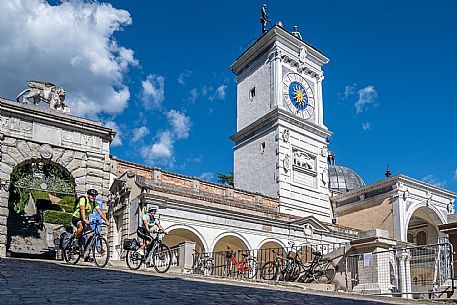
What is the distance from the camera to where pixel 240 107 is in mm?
38188

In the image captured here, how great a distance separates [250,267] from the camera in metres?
20.2

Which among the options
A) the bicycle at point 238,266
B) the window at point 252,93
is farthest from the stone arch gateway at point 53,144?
the window at point 252,93

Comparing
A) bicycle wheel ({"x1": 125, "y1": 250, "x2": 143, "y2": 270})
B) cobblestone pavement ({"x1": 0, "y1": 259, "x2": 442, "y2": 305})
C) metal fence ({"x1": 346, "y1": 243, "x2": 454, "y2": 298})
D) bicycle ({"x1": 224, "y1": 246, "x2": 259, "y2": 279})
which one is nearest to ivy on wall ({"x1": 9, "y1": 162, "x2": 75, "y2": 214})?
bicycle ({"x1": 224, "y1": 246, "x2": 259, "y2": 279})

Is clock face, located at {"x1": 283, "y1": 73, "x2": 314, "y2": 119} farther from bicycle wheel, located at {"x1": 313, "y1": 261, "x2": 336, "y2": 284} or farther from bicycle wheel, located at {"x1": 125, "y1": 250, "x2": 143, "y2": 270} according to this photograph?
bicycle wheel, located at {"x1": 125, "y1": 250, "x2": 143, "y2": 270}

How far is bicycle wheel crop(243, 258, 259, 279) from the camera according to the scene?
19.6 meters

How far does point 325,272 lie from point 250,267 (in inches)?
157

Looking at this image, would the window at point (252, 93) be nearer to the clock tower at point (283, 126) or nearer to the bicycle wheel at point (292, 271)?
the clock tower at point (283, 126)

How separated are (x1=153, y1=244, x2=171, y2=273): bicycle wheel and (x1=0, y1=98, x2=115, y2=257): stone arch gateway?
965 centimetres

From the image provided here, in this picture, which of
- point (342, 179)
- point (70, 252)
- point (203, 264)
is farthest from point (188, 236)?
point (342, 179)

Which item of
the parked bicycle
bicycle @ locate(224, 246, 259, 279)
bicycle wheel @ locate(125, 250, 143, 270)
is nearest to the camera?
bicycle wheel @ locate(125, 250, 143, 270)

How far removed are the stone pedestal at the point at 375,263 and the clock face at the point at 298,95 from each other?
68.7 ft

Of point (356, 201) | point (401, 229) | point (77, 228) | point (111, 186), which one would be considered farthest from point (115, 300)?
point (356, 201)

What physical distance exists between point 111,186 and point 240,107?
16.6 m

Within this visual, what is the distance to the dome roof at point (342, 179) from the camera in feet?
148
